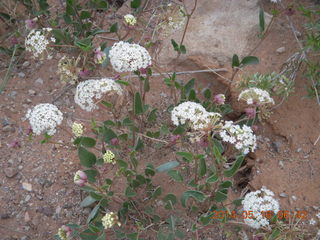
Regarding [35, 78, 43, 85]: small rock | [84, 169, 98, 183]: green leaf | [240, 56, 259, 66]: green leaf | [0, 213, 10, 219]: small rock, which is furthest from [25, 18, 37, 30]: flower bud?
[240, 56, 259, 66]: green leaf

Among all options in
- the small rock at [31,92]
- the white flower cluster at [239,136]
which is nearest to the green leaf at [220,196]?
the white flower cluster at [239,136]

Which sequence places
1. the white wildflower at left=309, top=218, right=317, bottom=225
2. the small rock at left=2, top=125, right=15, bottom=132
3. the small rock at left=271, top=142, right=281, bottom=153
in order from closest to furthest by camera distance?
1. the white wildflower at left=309, top=218, right=317, bottom=225
2. the small rock at left=271, top=142, right=281, bottom=153
3. the small rock at left=2, top=125, right=15, bottom=132

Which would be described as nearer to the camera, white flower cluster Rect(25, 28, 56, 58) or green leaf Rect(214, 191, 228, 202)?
green leaf Rect(214, 191, 228, 202)

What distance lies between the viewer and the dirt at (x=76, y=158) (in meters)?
2.77

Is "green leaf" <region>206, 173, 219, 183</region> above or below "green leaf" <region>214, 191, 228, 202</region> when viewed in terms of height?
above

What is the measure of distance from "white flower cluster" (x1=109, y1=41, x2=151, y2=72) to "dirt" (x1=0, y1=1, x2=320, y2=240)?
0.66m

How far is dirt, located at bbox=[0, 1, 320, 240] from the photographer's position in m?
2.77

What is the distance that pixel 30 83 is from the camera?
11.4ft

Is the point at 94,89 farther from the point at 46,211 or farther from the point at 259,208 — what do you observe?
the point at 259,208

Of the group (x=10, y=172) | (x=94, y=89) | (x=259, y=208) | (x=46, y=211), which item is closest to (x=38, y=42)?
(x=94, y=89)

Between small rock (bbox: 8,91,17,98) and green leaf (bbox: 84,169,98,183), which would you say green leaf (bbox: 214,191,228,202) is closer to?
green leaf (bbox: 84,169,98,183)

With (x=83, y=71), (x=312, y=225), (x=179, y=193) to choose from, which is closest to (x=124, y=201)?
(x=179, y=193)

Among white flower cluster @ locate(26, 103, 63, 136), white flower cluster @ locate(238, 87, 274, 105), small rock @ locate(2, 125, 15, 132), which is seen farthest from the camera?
small rock @ locate(2, 125, 15, 132)

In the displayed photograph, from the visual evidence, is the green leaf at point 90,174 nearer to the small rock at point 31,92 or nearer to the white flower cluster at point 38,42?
the white flower cluster at point 38,42
